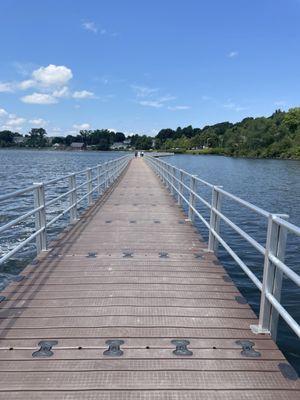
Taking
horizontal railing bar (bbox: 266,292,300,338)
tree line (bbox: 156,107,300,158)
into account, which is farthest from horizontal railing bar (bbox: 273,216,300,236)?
tree line (bbox: 156,107,300,158)

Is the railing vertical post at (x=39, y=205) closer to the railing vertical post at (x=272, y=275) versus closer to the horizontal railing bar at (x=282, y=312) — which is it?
the railing vertical post at (x=272, y=275)

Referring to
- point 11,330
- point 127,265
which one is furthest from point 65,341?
point 127,265

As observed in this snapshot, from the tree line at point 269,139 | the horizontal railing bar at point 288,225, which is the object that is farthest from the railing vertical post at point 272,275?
the tree line at point 269,139

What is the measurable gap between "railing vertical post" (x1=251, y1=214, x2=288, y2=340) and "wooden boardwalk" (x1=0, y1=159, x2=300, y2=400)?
16 cm

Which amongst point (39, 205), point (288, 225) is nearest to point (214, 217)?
point (39, 205)

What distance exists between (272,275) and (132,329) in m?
1.41

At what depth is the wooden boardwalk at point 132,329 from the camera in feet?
10.2

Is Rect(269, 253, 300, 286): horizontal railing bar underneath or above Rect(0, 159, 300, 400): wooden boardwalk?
above

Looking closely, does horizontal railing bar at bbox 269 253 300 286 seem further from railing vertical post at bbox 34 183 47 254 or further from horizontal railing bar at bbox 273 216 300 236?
railing vertical post at bbox 34 183 47 254

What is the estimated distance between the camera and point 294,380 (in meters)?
3.21

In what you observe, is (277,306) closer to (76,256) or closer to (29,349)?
(29,349)

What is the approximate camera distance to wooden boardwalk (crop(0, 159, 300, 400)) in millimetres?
3100

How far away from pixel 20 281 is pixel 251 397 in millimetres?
Result: 3312

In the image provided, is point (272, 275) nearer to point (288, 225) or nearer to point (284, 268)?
point (284, 268)
